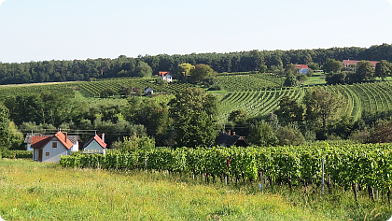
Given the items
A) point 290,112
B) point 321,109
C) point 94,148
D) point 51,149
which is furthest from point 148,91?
point 321,109

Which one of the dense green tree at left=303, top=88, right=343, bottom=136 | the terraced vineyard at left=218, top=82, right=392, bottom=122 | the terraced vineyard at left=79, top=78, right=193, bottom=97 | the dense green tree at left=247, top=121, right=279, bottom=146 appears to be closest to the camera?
the dense green tree at left=247, top=121, right=279, bottom=146

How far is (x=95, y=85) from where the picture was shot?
356 feet

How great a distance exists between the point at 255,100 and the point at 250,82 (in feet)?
76.1

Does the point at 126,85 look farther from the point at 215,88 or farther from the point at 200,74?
the point at 215,88

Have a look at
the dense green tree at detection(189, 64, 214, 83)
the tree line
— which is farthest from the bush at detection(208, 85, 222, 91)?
the tree line

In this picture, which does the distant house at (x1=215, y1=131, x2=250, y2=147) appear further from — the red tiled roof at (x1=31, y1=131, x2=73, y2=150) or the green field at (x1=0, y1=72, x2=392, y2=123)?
the red tiled roof at (x1=31, y1=131, x2=73, y2=150)

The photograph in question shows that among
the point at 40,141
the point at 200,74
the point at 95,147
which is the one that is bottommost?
the point at 95,147

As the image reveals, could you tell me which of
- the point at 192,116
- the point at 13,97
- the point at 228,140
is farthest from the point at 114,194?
the point at 13,97

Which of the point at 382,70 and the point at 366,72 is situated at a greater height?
the point at 382,70

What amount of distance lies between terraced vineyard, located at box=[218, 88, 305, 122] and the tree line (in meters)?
48.4

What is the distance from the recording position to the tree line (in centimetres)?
13162

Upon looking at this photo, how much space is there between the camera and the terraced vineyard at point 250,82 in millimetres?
94375

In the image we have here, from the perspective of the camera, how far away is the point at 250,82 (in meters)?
101

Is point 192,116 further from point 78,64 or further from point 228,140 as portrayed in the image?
point 78,64
